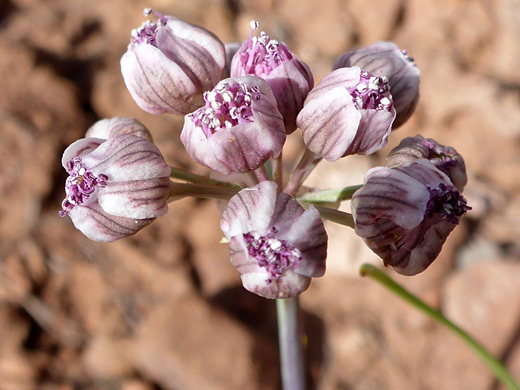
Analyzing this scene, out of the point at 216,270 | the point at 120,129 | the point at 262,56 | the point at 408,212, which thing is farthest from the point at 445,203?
the point at 216,270

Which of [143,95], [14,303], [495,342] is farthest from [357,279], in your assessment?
[143,95]

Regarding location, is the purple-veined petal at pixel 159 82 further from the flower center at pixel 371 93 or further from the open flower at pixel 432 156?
the open flower at pixel 432 156

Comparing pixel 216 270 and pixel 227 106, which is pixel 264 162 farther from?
pixel 216 270

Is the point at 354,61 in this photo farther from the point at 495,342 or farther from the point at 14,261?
the point at 14,261

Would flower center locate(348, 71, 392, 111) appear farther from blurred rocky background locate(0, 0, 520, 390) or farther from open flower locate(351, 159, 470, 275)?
blurred rocky background locate(0, 0, 520, 390)

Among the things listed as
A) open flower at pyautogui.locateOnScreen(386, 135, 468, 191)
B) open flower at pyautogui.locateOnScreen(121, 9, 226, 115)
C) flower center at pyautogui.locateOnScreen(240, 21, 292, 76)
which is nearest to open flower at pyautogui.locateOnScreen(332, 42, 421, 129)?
open flower at pyautogui.locateOnScreen(386, 135, 468, 191)

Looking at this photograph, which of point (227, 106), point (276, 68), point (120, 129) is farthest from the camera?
point (120, 129)
